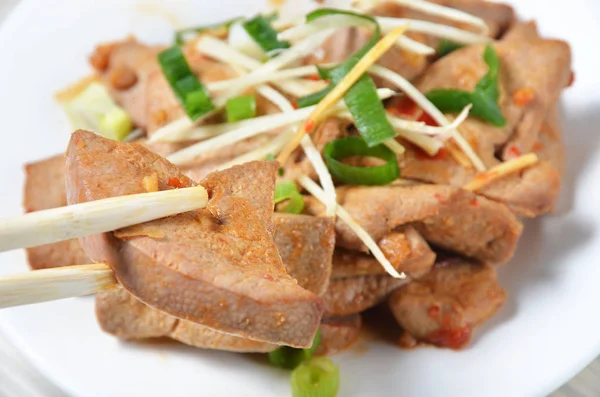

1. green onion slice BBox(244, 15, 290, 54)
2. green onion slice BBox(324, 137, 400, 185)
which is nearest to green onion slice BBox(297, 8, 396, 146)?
green onion slice BBox(324, 137, 400, 185)

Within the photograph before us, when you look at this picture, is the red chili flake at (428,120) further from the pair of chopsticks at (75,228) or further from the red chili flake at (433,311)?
the pair of chopsticks at (75,228)

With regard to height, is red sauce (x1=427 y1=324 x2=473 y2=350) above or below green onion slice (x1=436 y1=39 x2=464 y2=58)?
below

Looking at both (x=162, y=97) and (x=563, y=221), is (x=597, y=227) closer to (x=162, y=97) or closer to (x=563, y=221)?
(x=563, y=221)

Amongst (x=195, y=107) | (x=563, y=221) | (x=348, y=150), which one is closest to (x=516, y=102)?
(x=563, y=221)

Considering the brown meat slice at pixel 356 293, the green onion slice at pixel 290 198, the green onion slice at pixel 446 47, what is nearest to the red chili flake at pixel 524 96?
the green onion slice at pixel 446 47

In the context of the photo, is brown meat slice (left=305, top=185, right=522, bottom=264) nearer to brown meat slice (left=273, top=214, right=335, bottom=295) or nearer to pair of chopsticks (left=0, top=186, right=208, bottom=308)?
brown meat slice (left=273, top=214, right=335, bottom=295)
